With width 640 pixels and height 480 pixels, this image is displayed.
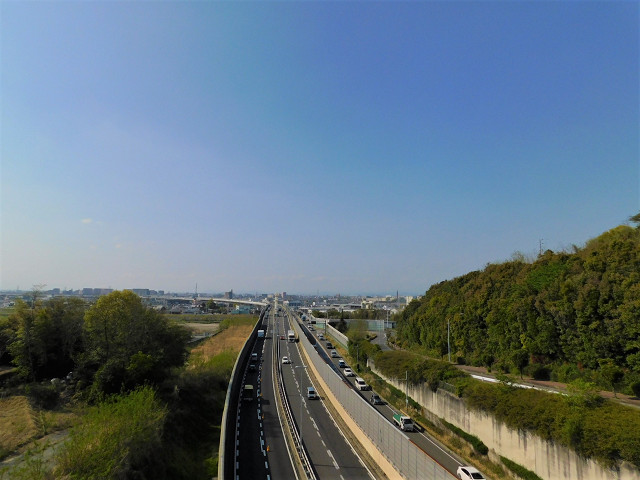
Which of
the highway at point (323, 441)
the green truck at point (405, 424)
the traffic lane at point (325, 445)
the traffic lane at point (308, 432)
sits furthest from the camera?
the green truck at point (405, 424)

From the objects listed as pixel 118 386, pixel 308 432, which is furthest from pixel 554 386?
pixel 118 386

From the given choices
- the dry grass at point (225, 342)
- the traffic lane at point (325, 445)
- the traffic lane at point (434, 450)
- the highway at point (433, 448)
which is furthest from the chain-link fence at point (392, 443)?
the dry grass at point (225, 342)

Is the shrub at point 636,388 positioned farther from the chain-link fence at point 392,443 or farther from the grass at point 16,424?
the grass at point 16,424

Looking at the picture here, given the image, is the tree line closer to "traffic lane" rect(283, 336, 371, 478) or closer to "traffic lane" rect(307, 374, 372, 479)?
"traffic lane" rect(283, 336, 371, 478)

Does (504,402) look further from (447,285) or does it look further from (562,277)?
(447,285)

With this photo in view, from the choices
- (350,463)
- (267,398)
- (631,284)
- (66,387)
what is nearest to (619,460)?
(631,284)

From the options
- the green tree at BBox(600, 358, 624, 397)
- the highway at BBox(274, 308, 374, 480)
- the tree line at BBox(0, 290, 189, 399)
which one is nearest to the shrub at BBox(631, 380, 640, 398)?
the green tree at BBox(600, 358, 624, 397)

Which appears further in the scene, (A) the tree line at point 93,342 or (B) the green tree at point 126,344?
(A) the tree line at point 93,342
